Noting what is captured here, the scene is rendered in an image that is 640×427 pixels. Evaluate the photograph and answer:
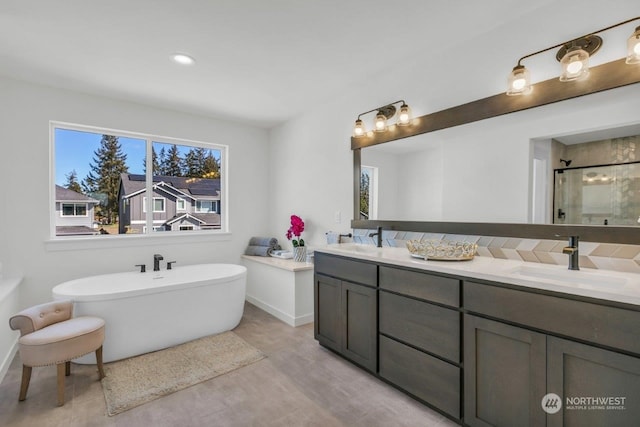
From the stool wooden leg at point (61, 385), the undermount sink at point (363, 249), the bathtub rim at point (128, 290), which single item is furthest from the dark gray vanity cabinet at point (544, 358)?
the stool wooden leg at point (61, 385)

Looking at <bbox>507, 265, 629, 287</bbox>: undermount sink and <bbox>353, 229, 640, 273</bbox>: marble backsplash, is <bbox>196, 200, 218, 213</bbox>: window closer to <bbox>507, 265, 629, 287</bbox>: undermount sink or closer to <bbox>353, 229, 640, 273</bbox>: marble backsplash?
<bbox>353, 229, 640, 273</bbox>: marble backsplash

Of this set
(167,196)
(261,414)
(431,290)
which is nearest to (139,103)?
(167,196)

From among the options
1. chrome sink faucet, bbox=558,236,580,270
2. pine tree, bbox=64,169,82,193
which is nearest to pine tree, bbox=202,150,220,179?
pine tree, bbox=64,169,82,193

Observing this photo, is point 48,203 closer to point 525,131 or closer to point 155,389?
point 155,389

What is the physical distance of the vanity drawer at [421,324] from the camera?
1670 mm

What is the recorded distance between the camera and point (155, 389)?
2.06 metres

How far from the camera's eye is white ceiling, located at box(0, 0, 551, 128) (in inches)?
72.6

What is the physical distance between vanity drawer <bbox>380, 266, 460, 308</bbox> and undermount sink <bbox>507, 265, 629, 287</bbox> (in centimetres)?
30

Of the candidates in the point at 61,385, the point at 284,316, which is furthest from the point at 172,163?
the point at 61,385

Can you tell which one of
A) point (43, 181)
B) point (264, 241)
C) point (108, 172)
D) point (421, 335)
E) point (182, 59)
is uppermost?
point (182, 59)

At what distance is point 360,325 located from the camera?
88.5 inches

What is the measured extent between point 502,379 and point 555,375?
0.24 m

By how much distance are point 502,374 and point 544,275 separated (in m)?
0.56

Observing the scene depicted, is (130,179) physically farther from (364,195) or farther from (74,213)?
(364,195)
